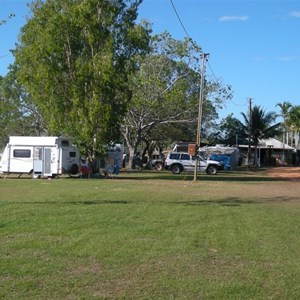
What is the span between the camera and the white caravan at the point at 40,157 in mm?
31766

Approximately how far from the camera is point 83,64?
32.2 m

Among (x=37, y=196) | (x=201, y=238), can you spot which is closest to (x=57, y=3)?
(x=37, y=196)

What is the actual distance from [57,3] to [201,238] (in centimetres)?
2643

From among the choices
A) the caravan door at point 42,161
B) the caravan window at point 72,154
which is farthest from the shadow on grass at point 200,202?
the caravan door at point 42,161

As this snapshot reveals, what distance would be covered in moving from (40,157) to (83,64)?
633 cm

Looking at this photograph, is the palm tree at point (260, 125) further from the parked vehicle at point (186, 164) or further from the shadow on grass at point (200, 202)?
the shadow on grass at point (200, 202)

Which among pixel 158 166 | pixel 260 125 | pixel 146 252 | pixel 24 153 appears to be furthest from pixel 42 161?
pixel 260 125

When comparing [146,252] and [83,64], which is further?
[83,64]

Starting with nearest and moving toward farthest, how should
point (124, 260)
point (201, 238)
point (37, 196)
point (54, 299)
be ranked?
1. point (54, 299)
2. point (124, 260)
3. point (201, 238)
4. point (37, 196)

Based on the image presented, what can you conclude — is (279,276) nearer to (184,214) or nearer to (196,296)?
(196,296)

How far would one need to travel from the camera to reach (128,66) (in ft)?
109

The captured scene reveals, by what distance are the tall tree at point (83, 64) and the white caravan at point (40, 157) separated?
4.43ft

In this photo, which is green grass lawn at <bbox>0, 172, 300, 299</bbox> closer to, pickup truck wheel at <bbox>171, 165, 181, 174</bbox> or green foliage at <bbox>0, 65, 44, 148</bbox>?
pickup truck wheel at <bbox>171, 165, 181, 174</bbox>

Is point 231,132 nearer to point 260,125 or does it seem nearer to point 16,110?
point 260,125
